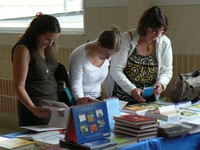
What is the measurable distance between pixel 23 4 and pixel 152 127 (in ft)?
11.9

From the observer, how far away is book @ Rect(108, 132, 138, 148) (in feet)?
8.55

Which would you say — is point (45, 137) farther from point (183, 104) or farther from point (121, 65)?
point (183, 104)

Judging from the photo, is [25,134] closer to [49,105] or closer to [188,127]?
[49,105]

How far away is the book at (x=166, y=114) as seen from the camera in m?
3.17

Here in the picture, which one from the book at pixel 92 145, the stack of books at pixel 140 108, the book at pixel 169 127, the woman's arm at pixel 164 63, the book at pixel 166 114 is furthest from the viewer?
the woman's arm at pixel 164 63

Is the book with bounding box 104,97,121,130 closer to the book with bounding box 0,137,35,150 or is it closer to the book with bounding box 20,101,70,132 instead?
the book with bounding box 20,101,70,132

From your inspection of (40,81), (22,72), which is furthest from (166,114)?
(22,72)

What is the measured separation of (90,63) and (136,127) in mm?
821

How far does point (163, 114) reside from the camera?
320 cm

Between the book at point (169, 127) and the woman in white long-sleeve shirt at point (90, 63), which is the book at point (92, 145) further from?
the woman in white long-sleeve shirt at point (90, 63)

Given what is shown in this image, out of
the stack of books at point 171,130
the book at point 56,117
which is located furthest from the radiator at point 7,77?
the stack of books at point 171,130

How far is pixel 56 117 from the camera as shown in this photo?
2.92 m

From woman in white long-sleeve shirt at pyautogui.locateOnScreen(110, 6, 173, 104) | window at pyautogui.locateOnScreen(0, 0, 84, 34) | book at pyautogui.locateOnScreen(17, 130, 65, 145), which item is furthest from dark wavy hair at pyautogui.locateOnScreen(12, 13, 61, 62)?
window at pyautogui.locateOnScreen(0, 0, 84, 34)

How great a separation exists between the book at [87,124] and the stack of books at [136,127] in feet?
0.49
